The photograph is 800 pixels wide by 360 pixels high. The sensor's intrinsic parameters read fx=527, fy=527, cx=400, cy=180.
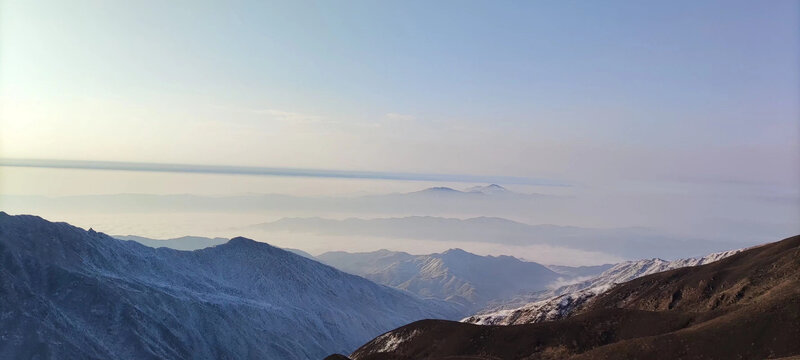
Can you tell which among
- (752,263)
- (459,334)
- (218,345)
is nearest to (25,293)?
(218,345)

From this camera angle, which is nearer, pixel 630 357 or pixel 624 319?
pixel 630 357

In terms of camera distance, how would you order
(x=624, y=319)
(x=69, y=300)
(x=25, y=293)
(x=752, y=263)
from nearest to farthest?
(x=624, y=319), (x=752, y=263), (x=25, y=293), (x=69, y=300)

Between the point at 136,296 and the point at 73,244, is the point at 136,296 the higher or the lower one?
the lower one

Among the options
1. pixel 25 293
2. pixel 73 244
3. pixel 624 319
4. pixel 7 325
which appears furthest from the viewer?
pixel 73 244

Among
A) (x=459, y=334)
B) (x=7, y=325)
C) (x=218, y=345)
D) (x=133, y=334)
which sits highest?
(x=459, y=334)

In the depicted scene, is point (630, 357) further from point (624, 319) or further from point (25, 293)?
point (25, 293)

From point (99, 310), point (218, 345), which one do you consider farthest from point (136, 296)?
point (218, 345)
